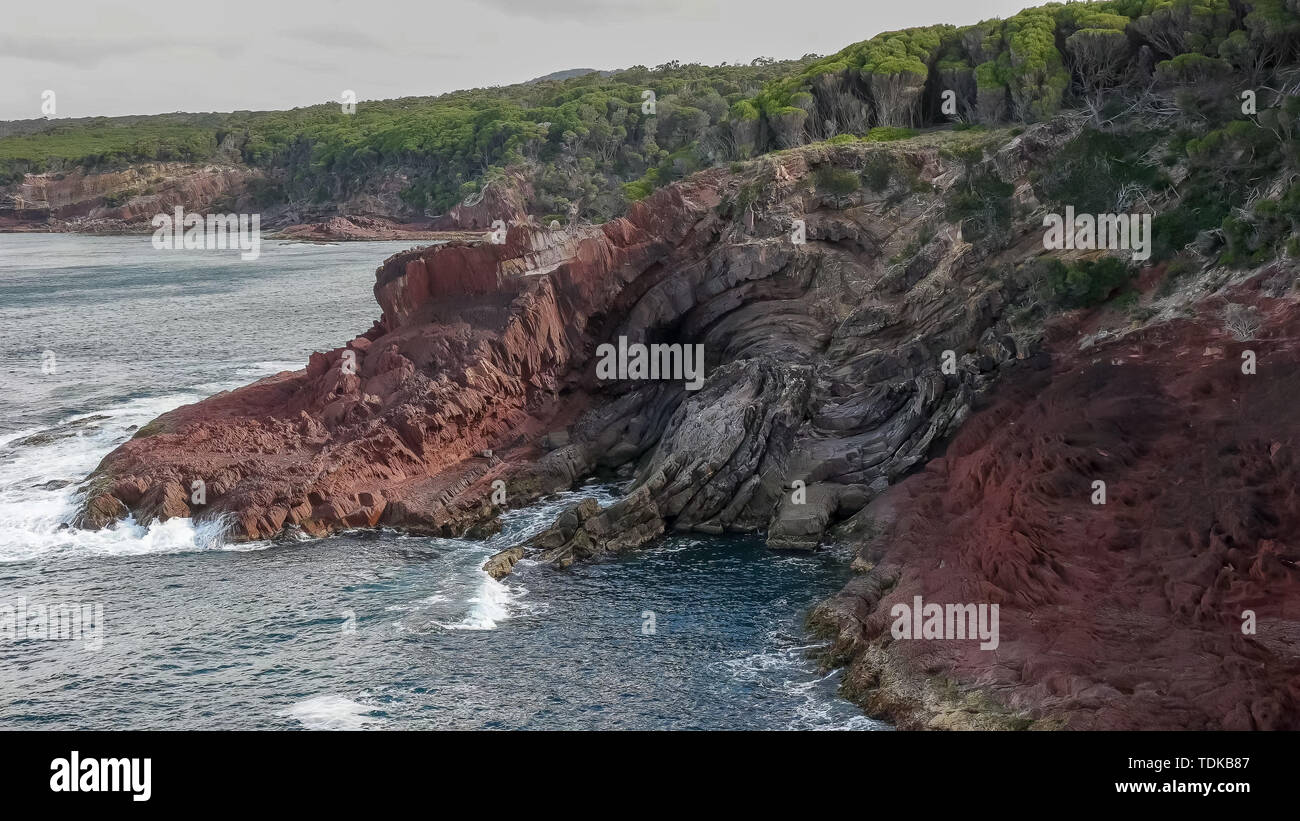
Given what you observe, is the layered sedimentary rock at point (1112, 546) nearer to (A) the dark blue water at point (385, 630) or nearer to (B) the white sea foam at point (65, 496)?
(A) the dark blue water at point (385, 630)

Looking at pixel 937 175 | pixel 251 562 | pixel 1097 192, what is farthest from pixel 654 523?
pixel 937 175

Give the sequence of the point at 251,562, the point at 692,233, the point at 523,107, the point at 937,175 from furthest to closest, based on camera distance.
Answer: the point at 523,107 → the point at 937,175 → the point at 692,233 → the point at 251,562

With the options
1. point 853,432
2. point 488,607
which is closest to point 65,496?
point 488,607

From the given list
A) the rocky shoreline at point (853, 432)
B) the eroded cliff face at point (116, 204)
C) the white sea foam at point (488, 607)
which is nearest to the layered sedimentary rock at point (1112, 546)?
the rocky shoreline at point (853, 432)

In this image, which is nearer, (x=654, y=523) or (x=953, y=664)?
(x=953, y=664)

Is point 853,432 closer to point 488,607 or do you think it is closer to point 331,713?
point 488,607

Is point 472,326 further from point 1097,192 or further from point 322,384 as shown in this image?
point 1097,192
